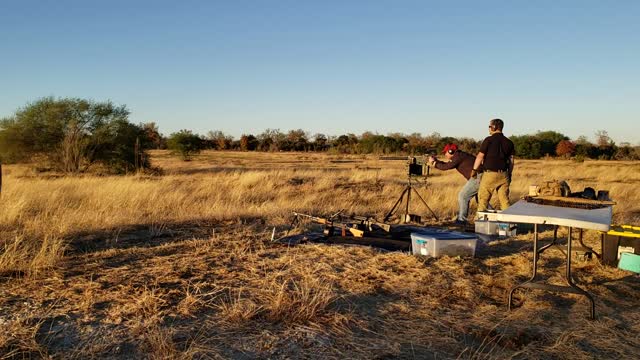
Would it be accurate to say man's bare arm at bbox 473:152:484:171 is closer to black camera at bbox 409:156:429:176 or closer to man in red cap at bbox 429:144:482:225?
man in red cap at bbox 429:144:482:225

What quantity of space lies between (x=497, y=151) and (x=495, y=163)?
18cm

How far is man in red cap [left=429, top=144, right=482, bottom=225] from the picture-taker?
26.6ft

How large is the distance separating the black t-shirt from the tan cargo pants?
11 centimetres

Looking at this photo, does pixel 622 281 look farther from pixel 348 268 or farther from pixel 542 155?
pixel 542 155

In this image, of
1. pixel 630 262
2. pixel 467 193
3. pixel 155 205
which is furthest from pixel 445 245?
pixel 155 205

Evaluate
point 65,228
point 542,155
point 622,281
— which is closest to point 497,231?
point 622,281

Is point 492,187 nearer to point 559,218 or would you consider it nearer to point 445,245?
point 445,245

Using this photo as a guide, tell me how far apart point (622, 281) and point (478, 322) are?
2.21 m

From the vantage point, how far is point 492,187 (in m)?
7.43

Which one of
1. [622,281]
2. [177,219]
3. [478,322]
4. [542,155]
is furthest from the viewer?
[542,155]

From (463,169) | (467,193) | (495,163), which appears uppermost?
(495,163)

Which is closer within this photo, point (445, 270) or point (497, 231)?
point (445, 270)

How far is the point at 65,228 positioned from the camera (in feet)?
21.3

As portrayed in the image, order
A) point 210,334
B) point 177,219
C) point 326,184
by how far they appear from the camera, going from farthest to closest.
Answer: point 326,184
point 177,219
point 210,334
